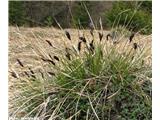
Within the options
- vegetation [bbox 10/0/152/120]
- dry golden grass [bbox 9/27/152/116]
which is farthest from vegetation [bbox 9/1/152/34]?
vegetation [bbox 10/0/152/120]

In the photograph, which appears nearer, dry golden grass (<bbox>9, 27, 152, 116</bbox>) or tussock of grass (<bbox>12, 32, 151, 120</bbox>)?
tussock of grass (<bbox>12, 32, 151, 120</bbox>)

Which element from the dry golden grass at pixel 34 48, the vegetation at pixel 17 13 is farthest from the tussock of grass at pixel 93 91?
the vegetation at pixel 17 13

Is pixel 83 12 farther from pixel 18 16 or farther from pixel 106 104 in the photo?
pixel 106 104

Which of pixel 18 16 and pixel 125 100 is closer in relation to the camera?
pixel 125 100

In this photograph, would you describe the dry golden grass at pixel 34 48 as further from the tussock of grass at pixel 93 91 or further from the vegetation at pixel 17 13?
the vegetation at pixel 17 13

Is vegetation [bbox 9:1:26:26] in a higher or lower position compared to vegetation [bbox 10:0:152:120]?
higher

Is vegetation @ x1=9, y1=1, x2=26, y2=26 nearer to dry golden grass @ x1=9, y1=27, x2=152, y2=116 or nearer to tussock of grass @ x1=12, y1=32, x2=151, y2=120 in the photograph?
dry golden grass @ x1=9, y1=27, x2=152, y2=116

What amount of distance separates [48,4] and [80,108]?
4.87 meters

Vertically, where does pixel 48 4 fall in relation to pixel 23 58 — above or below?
above

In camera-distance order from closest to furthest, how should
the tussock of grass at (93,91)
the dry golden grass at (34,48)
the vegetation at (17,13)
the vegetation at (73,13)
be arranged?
the tussock of grass at (93,91)
the dry golden grass at (34,48)
the vegetation at (73,13)
the vegetation at (17,13)

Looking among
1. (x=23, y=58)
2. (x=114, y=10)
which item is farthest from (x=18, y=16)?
(x=23, y=58)

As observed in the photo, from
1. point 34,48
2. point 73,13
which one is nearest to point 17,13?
point 73,13

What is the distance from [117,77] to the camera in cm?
374

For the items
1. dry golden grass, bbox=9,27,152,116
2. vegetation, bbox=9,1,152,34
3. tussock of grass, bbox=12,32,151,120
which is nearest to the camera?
tussock of grass, bbox=12,32,151,120
